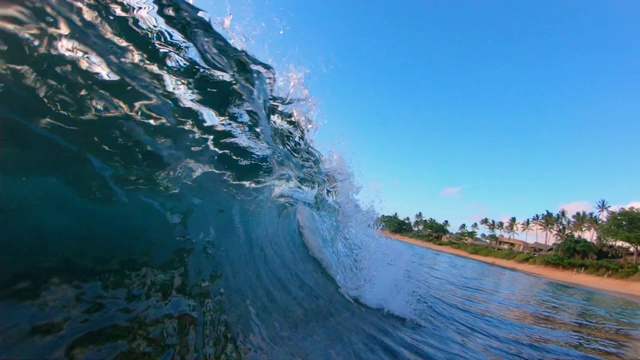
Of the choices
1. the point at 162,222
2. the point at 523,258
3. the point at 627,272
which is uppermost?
the point at 162,222

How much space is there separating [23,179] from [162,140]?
172 centimetres

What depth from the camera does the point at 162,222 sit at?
5.09 meters

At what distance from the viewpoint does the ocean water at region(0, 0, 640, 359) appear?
2.84 m

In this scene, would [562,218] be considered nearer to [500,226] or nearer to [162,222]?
[500,226]

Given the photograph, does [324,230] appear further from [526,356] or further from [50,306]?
[50,306]

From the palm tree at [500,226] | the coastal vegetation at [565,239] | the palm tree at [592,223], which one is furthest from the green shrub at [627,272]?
the palm tree at [500,226]

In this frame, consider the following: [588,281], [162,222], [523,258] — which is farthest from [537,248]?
[162,222]

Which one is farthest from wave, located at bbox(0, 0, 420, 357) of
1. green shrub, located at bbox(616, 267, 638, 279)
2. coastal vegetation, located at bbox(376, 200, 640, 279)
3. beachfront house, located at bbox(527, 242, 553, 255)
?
beachfront house, located at bbox(527, 242, 553, 255)

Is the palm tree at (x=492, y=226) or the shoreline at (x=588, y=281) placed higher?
the palm tree at (x=492, y=226)

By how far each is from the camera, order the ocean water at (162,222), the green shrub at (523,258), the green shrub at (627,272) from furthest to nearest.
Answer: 1. the green shrub at (523,258)
2. the green shrub at (627,272)
3. the ocean water at (162,222)

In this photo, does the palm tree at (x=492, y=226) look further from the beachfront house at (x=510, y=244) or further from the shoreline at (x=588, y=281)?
the shoreline at (x=588, y=281)

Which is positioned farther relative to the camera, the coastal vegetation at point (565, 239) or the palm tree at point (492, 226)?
the palm tree at point (492, 226)

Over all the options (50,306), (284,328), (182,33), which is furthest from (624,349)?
(182,33)

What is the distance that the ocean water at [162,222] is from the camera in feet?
9.33
